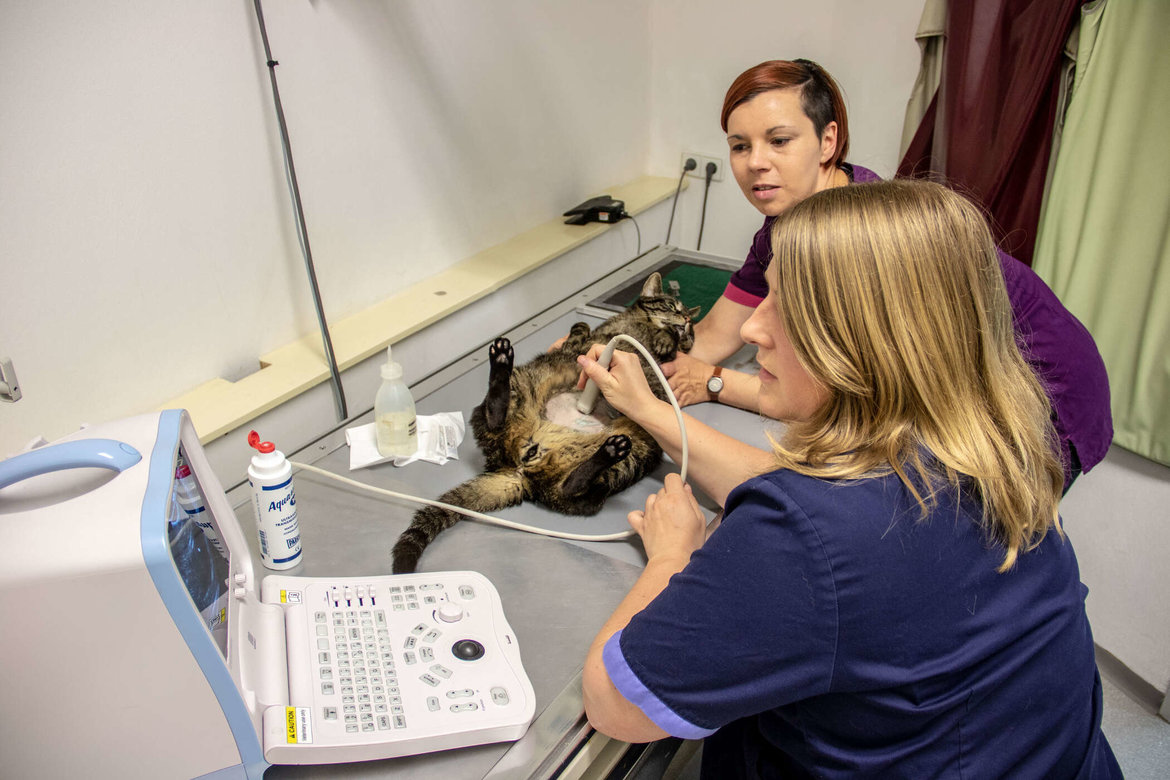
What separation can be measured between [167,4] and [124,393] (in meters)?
0.78

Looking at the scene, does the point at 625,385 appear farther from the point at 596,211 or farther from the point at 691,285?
the point at 596,211

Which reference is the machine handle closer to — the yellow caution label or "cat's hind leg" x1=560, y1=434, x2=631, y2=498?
the yellow caution label

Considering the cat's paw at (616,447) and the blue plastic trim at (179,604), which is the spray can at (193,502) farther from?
the cat's paw at (616,447)

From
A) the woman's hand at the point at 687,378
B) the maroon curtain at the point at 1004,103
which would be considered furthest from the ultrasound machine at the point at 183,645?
the maroon curtain at the point at 1004,103

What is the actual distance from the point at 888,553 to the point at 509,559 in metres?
0.63

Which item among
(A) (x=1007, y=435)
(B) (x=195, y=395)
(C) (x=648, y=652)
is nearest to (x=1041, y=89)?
(A) (x=1007, y=435)

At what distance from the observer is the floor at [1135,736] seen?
75.9 inches

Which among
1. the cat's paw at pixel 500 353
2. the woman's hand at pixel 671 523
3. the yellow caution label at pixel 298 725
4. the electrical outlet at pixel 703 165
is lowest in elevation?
the woman's hand at pixel 671 523

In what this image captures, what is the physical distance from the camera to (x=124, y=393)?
65.4 inches

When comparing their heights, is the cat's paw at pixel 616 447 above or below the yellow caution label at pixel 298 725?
above

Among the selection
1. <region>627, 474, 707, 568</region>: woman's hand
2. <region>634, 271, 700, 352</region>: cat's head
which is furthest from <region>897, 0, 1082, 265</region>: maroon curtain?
<region>627, 474, 707, 568</region>: woman's hand

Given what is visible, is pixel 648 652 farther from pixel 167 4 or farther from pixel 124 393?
pixel 167 4

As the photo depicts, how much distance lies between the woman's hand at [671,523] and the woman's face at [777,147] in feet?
2.31

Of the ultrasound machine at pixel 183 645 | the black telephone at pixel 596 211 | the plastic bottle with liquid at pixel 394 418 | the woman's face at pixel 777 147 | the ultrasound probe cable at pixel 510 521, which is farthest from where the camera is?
the black telephone at pixel 596 211
